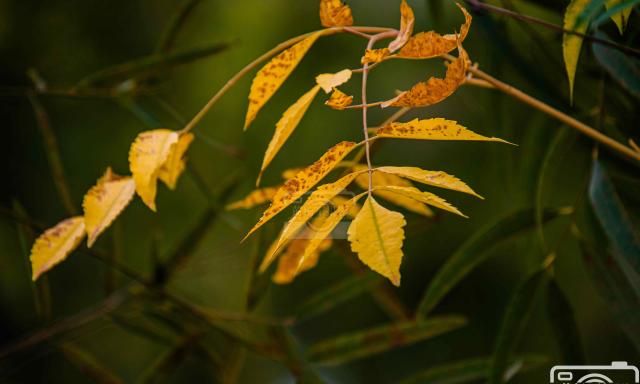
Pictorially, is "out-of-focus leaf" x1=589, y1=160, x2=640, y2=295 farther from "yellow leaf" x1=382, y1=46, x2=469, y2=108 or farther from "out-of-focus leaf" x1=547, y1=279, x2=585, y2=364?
"yellow leaf" x1=382, y1=46, x2=469, y2=108

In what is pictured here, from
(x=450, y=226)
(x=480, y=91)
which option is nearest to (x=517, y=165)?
(x=480, y=91)

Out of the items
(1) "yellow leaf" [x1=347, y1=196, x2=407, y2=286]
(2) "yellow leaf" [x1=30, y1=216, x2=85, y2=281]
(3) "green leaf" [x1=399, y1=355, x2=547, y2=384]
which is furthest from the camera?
(3) "green leaf" [x1=399, y1=355, x2=547, y2=384]

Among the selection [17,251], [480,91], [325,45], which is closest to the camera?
[480,91]

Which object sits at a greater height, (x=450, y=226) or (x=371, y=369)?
(x=450, y=226)

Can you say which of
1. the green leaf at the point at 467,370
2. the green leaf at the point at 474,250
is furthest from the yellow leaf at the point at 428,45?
the green leaf at the point at 467,370

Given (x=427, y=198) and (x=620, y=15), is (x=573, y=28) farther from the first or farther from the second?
(x=427, y=198)

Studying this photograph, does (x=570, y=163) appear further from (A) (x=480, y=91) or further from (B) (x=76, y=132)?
(B) (x=76, y=132)

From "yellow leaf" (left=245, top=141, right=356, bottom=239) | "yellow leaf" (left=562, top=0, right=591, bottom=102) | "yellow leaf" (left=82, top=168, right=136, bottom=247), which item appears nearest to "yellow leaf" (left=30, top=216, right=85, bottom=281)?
"yellow leaf" (left=82, top=168, right=136, bottom=247)
